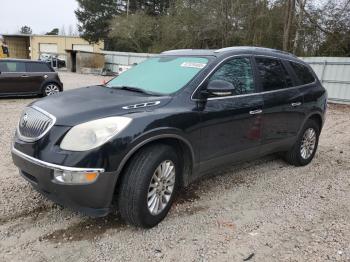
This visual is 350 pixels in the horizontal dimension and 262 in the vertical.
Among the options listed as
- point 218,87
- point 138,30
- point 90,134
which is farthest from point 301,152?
point 138,30

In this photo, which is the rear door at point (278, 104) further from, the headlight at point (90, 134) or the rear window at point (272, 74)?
the headlight at point (90, 134)

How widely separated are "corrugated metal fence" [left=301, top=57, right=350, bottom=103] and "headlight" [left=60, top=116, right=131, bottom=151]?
46.9 ft

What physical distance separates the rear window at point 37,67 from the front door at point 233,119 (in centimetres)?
1025

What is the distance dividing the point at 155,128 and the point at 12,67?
10614 mm

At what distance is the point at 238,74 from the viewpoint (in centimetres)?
436

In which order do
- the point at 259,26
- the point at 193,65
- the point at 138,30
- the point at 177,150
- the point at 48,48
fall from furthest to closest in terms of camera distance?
the point at 48,48
the point at 138,30
the point at 259,26
the point at 193,65
the point at 177,150

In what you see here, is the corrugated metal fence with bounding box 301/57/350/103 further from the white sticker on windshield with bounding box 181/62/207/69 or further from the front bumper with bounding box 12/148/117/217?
the front bumper with bounding box 12/148/117/217

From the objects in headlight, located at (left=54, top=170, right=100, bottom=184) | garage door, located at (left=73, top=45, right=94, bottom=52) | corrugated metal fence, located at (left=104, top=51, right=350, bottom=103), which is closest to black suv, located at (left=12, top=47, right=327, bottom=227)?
headlight, located at (left=54, top=170, right=100, bottom=184)

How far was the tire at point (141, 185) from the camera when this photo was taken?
319 cm

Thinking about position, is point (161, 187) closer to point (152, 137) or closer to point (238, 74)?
point (152, 137)

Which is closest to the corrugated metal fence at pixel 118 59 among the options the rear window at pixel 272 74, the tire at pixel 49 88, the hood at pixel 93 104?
the tire at pixel 49 88

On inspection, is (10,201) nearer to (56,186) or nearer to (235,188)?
(56,186)

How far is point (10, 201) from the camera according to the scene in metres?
3.92

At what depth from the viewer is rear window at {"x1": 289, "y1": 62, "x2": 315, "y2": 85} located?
5.40m
